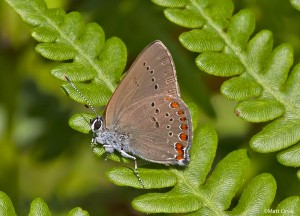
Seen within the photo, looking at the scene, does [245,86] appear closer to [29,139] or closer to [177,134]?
[177,134]

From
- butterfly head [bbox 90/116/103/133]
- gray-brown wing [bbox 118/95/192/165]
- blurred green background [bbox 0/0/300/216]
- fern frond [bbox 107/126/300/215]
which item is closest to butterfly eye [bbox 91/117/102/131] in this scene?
butterfly head [bbox 90/116/103/133]

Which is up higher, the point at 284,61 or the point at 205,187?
the point at 284,61

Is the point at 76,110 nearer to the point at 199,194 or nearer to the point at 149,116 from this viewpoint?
the point at 149,116

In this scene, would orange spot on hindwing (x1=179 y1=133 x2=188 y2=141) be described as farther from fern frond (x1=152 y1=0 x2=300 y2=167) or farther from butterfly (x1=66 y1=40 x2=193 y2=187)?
fern frond (x1=152 y1=0 x2=300 y2=167)

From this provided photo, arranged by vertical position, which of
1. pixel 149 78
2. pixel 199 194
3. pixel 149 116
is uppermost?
pixel 149 78

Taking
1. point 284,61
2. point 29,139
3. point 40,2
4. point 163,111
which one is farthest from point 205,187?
point 29,139

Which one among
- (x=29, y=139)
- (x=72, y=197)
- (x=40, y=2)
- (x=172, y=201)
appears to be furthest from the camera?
(x=29, y=139)

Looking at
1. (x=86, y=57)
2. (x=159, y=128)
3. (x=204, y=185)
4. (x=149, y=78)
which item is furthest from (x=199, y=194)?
(x=86, y=57)
